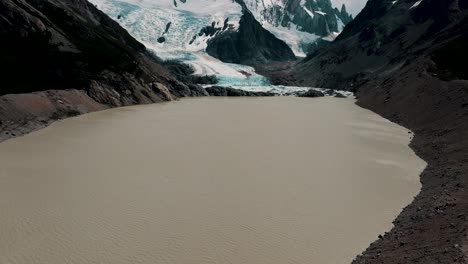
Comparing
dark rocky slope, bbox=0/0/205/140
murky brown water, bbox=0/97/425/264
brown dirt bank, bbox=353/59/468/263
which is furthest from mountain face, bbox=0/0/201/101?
brown dirt bank, bbox=353/59/468/263

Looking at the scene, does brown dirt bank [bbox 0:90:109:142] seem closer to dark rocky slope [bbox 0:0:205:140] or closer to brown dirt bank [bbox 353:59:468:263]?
dark rocky slope [bbox 0:0:205:140]

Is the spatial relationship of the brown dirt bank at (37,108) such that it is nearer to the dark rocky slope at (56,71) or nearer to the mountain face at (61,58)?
the dark rocky slope at (56,71)

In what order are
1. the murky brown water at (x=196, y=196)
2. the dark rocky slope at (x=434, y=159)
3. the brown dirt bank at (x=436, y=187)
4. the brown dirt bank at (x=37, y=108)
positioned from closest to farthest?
the brown dirt bank at (x=436, y=187) → the dark rocky slope at (x=434, y=159) → the murky brown water at (x=196, y=196) → the brown dirt bank at (x=37, y=108)

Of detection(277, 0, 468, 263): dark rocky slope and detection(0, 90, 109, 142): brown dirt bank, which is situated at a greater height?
detection(277, 0, 468, 263): dark rocky slope

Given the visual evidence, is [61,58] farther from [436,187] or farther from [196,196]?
[436,187]

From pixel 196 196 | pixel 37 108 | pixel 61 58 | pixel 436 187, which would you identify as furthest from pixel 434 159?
pixel 61 58

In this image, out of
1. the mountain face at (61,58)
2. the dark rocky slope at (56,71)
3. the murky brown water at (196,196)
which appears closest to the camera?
the murky brown water at (196,196)

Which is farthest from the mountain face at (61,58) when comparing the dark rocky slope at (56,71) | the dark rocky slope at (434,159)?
the dark rocky slope at (434,159)

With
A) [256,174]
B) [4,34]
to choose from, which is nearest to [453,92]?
[256,174]

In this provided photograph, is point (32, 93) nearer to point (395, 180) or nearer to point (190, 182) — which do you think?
point (190, 182)
